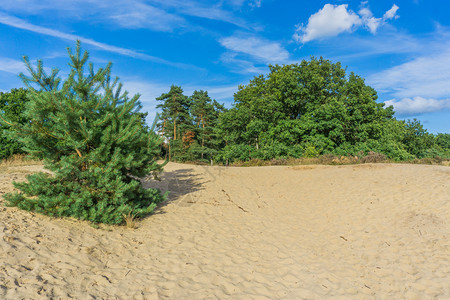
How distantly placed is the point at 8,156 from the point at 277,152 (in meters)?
19.9

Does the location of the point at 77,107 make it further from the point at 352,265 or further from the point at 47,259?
the point at 352,265

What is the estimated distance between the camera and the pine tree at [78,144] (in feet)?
19.7

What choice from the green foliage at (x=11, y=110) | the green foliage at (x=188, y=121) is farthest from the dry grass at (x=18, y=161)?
the green foliage at (x=188, y=121)

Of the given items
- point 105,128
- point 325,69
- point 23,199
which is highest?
point 325,69

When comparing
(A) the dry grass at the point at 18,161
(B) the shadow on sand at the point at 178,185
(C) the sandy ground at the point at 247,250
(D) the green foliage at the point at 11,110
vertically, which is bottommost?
(C) the sandy ground at the point at 247,250

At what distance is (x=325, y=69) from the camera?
29844 mm

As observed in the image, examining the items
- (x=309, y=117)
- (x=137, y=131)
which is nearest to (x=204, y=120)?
(x=309, y=117)

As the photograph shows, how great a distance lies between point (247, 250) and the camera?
6547mm

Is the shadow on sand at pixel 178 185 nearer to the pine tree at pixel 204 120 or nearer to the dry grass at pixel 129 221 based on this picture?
the dry grass at pixel 129 221

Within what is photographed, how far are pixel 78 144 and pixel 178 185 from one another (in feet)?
22.5

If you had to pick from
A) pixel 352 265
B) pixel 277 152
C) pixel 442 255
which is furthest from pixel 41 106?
pixel 277 152

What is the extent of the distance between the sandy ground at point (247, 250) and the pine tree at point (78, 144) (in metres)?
0.49

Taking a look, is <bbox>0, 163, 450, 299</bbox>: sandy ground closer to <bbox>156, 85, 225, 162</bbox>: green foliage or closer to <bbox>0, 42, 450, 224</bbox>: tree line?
<bbox>0, 42, 450, 224</bbox>: tree line

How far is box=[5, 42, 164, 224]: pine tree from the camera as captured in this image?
6.02 m
